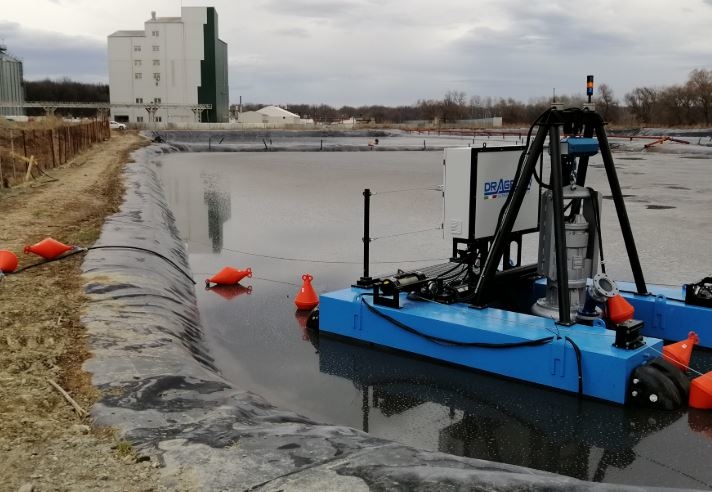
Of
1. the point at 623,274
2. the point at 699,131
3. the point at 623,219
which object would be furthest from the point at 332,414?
the point at 699,131

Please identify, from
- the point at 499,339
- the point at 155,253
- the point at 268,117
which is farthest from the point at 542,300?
the point at 268,117

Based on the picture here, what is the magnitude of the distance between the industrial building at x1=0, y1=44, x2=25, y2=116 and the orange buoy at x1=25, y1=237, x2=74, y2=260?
260 feet

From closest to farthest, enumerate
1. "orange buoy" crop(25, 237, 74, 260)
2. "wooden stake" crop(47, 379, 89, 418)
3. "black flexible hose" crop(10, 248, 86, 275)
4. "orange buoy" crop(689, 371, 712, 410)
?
1. "wooden stake" crop(47, 379, 89, 418)
2. "orange buoy" crop(689, 371, 712, 410)
3. "black flexible hose" crop(10, 248, 86, 275)
4. "orange buoy" crop(25, 237, 74, 260)

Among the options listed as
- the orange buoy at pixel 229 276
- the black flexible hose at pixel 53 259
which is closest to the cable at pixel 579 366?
the orange buoy at pixel 229 276

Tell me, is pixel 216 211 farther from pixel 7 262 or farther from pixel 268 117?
pixel 268 117

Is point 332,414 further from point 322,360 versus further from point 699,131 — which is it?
point 699,131

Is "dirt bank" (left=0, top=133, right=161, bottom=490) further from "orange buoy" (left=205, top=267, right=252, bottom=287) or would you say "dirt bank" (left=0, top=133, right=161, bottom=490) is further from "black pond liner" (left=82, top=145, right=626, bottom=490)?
"orange buoy" (left=205, top=267, right=252, bottom=287)

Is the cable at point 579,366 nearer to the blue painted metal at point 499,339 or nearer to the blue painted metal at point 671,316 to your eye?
the blue painted metal at point 499,339

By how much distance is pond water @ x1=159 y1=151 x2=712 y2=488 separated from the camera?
5.19 meters

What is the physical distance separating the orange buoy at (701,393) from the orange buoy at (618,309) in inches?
47.8

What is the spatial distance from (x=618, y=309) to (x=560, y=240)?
43.5 inches

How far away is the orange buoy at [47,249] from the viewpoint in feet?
30.1

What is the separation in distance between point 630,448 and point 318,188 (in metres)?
19.4

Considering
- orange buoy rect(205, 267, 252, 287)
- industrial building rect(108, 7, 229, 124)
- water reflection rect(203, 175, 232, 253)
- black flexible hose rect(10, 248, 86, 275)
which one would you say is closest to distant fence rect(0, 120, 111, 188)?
water reflection rect(203, 175, 232, 253)
